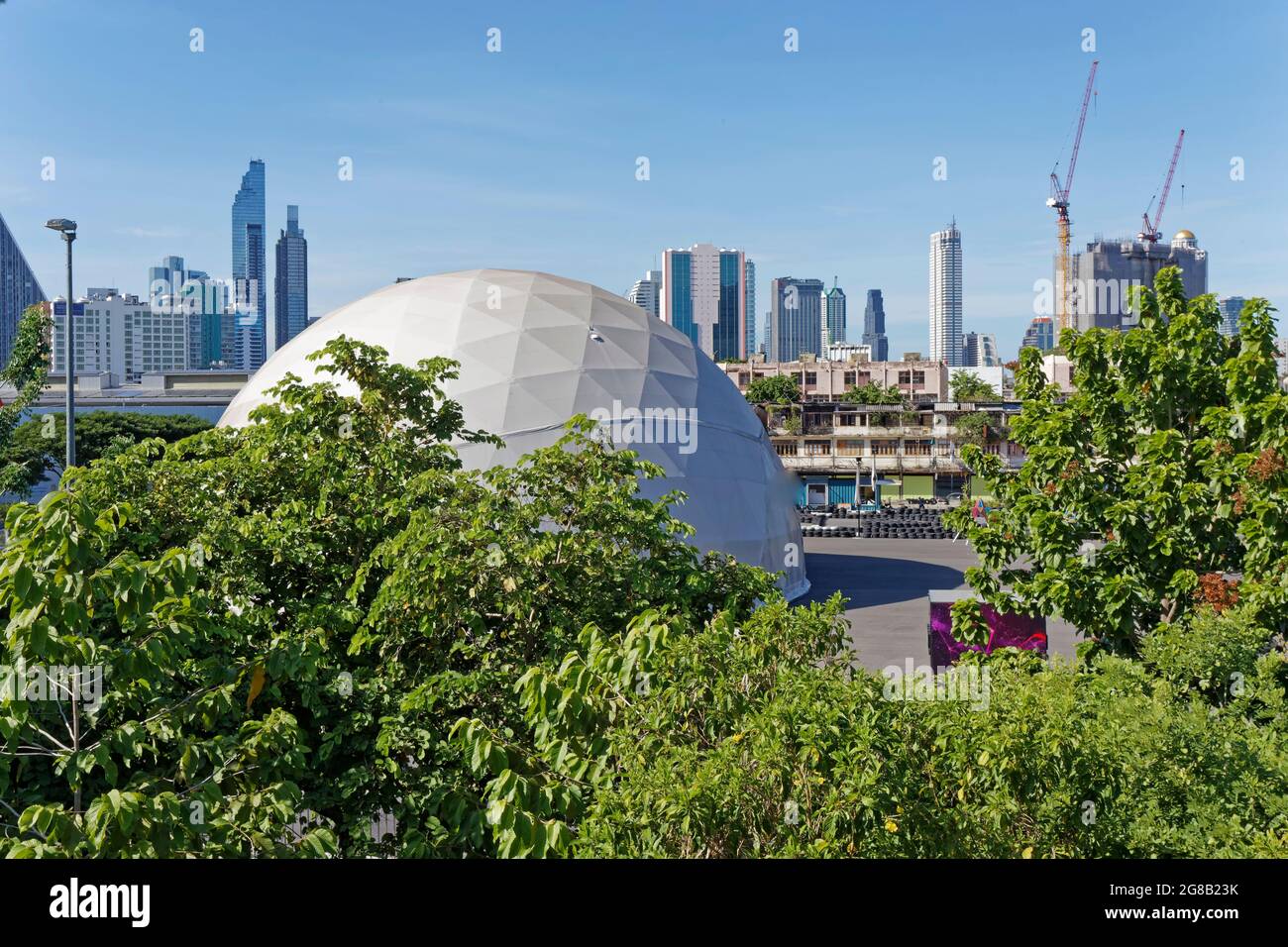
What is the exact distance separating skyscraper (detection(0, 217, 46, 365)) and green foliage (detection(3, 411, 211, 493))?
10672 millimetres

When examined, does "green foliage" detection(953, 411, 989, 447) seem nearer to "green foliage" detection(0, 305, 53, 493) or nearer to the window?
the window

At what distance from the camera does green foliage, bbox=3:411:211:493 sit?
46.9 metres

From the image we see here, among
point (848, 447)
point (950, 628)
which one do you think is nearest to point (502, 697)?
point (950, 628)

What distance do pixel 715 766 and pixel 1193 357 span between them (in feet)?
34.1

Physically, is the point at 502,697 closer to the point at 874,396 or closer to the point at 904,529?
the point at 904,529

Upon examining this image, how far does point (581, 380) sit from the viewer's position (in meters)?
29.9

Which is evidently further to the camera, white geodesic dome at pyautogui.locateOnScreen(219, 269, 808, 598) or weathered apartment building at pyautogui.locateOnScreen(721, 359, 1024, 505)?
weathered apartment building at pyautogui.locateOnScreen(721, 359, 1024, 505)

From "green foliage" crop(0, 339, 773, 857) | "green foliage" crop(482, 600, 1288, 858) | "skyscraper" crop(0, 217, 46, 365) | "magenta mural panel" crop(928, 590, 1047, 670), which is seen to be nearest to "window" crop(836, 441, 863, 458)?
"skyscraper" crop(0, 217, 46, 365)

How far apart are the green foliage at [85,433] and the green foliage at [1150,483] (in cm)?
3911

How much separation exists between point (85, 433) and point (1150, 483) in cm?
5912

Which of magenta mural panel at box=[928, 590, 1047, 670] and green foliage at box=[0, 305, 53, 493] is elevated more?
green foliage at box=[0, 305, 53, 493]

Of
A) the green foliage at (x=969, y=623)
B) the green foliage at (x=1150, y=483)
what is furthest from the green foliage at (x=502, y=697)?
the green foliage at (x=969, y=623)
